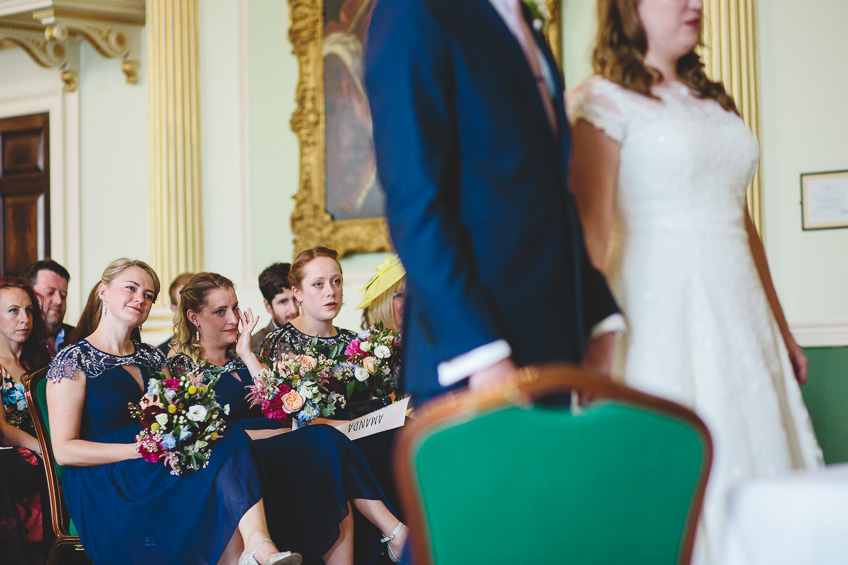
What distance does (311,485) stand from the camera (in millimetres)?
4023

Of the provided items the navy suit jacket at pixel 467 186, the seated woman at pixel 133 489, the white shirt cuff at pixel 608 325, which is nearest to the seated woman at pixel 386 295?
the seated woman at pixel 133 489

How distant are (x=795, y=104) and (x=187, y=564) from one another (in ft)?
13.3

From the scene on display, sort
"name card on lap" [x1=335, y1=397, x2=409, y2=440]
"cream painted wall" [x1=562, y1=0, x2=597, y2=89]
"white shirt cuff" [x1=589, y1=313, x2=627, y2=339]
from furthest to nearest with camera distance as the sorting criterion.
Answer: "cream painted wall" [x1=562, y1=0, x2=597, y2=89] < "name card on lap" [x1=335, y1=397, x2=409, y2=440] < "white shirt cuff" [x1=589, y1=313, x2=627, y2=339]

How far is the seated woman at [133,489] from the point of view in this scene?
3.74 meters

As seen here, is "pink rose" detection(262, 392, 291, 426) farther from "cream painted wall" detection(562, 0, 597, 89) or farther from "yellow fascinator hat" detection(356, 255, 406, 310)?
"cream painted wall" detection(562, 0, 597, 89)

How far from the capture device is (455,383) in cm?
158

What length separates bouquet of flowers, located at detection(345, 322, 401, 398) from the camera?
4.40m

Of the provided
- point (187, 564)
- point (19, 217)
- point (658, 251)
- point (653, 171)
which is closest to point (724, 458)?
point (658, 251)

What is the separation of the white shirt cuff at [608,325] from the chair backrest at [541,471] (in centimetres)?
66

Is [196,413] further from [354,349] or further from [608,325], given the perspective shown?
[608,325]

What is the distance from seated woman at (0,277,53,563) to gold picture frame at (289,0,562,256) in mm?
2186

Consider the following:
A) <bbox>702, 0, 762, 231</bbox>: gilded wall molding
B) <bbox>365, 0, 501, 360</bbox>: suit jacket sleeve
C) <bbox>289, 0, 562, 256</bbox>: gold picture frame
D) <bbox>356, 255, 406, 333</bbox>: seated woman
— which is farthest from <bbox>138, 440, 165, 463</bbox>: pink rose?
<bbox>702, 0, 762, 231</bbox>: gilded wall molding

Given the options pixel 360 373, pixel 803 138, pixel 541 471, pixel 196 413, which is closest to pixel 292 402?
pixel 360 373

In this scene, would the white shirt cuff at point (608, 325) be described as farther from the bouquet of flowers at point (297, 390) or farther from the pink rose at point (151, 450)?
the bouquet of flowers at point (297, 390)
